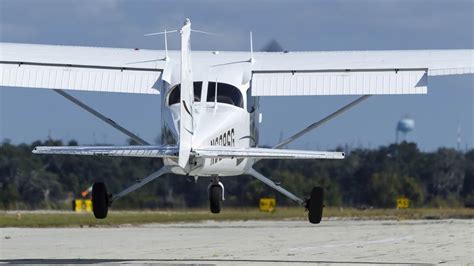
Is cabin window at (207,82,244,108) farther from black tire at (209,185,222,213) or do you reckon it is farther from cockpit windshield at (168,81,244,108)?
black tire at (209,185,222,213)

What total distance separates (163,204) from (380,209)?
36.3ft

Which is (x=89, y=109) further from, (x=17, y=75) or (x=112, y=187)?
(x=112, y=187)

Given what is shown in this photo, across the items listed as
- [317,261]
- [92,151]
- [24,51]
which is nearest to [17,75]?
[24,51]

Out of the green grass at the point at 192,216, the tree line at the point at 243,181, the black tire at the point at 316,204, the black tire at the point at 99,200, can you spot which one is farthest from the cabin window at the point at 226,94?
the tree line at the point at 243,181

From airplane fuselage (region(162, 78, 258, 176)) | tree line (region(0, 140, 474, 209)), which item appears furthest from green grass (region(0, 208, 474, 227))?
airplane fuselage (region(162, 78, 258, 176))

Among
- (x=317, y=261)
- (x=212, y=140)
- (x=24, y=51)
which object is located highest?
(x=24, y=51)

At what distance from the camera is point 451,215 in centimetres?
5844

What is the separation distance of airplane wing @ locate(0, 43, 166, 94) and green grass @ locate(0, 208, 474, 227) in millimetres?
18872

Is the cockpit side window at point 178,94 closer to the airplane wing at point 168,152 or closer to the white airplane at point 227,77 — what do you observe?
the white airplane at point 227,77

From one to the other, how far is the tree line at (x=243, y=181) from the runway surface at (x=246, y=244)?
1569 centimetres

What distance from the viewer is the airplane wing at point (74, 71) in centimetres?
2750

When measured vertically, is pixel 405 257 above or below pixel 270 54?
below

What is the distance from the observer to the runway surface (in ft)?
98.2

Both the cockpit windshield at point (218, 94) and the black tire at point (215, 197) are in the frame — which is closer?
the cockpit windshield at point (218, 94)
